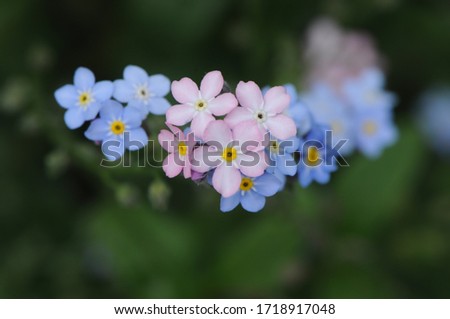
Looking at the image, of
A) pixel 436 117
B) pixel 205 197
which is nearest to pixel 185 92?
pixel 205 197

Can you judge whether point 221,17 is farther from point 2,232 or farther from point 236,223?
point 2,232

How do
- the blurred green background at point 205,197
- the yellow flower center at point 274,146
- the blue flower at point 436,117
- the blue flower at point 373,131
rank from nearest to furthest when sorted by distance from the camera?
the yellow flower center at point 274,146, the blue flower at point 373,131, the blurred green background at point 205,197, the blue flower at point 436,117

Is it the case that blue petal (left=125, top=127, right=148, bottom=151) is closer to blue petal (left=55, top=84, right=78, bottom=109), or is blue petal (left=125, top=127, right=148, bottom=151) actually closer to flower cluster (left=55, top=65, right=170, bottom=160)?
flower cluster (left=55, top=65, right=170, bottom=160)

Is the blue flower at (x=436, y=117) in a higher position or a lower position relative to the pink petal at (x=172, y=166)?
higher

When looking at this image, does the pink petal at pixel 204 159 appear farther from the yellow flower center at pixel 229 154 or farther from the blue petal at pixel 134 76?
the blue petal at pixel 134 76

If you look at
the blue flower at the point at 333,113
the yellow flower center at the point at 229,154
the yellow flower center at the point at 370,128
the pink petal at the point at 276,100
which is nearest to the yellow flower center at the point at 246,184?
the yellow flower center at the point at 229,154

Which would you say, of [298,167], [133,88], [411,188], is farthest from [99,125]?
[411,188]

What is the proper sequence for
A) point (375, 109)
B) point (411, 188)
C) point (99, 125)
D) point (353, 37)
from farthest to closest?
point (411, 188) < point (353, 37) < point (375, 109) < point (99, 125)

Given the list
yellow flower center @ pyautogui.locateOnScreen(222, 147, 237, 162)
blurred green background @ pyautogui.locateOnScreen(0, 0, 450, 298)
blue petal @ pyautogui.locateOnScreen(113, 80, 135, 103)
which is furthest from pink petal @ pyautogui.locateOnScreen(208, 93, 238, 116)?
blurred green background @ pyautogui.locateOnScreen(0, 0, 450, 298)
